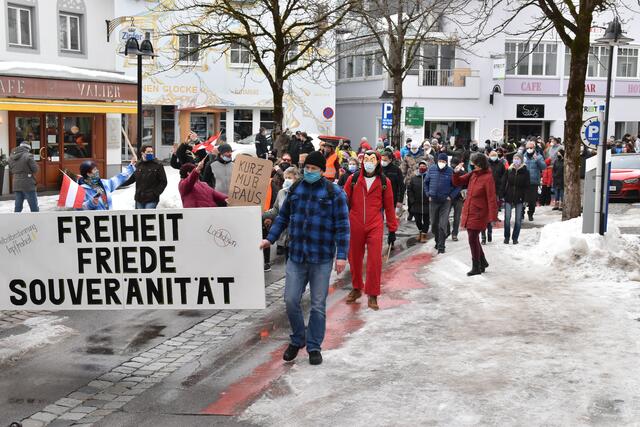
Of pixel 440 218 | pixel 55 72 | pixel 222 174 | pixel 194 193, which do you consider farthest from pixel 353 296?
pixel 55 72

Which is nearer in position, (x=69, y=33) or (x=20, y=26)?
(x=20, y=26)

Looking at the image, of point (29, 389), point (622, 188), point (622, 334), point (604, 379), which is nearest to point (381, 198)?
point (622, 334)

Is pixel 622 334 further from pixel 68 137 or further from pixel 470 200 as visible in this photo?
pixel 68 137

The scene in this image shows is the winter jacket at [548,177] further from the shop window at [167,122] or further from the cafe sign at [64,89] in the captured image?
the shop window at [167,122]

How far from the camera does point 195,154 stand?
55.9ft

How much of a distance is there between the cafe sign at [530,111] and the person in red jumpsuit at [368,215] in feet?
114

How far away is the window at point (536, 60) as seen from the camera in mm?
43156

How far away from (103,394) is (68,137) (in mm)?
20959

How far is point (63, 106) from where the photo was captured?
24406 millimetres

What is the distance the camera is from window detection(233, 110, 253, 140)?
129 feet

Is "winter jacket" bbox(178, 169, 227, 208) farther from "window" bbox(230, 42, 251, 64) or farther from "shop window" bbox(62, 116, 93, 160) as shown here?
"window" bbox(230, 42, 251, 64)

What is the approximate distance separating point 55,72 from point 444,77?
75.3ft

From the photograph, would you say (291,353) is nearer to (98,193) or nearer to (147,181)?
(98,193)

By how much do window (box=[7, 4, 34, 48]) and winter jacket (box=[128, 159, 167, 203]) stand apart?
43.7 ft
